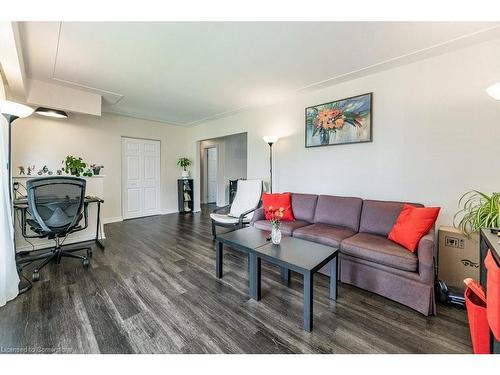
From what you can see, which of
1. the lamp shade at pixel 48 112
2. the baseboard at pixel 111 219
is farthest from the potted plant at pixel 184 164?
the lamp shade at pixel 48 112

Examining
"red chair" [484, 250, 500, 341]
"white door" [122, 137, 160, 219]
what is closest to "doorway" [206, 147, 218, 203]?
"white door" [122, 137, 160, 219]

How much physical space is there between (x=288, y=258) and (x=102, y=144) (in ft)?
15.9

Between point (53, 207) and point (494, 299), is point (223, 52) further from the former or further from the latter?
point (494, 299)

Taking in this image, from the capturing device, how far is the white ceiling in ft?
6.49

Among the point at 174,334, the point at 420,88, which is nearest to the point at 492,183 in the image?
the point at 420,88

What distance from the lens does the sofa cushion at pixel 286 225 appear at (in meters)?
2.73

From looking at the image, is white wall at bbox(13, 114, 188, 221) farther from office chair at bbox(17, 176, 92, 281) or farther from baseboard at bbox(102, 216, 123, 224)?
office chair at bbox(17, 176, 92, 281)

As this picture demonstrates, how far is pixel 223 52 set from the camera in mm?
2377

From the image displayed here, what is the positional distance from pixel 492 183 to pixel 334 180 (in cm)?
161

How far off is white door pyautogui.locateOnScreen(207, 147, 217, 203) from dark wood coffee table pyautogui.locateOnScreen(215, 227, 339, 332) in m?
5.57

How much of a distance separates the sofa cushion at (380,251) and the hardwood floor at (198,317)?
1.14ft

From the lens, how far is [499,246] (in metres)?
1.27

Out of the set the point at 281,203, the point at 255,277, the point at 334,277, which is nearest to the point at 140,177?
the point at 281,203

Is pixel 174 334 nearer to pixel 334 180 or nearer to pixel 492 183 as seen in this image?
pixel 334 180
